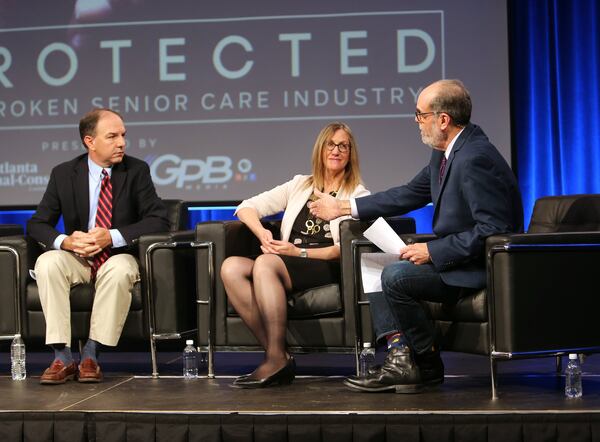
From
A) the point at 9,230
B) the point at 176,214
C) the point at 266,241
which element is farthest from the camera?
the point at 9,230

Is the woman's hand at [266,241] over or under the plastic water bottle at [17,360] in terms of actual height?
over

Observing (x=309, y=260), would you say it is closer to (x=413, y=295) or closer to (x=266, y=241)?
(x=266, y=241)

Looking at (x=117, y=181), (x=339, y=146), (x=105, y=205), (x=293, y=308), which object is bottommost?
(x=293, y=308)

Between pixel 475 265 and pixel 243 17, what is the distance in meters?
3.33

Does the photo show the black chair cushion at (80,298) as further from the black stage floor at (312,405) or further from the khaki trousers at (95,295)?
the black stage floor at (312,405)

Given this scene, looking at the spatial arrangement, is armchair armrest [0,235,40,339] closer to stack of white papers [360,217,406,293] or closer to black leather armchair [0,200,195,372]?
black leather armchair [0,200,195,372]

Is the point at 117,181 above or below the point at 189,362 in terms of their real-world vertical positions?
above

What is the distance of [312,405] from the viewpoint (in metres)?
3.28

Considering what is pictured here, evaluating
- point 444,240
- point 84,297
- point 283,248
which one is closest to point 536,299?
point 444,240

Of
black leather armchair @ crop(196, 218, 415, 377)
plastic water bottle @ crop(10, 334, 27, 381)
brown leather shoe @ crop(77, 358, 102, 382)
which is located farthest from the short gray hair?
plastic water bottle @ crop(10, 334, 27, 381)

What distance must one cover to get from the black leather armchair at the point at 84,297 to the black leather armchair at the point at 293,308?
0.13 m

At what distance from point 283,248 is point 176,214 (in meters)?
0.87

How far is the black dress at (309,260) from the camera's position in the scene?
3.98m

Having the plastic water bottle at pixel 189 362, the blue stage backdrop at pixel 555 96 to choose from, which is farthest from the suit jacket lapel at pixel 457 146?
the blue stage backdrop at pixel 555 96
